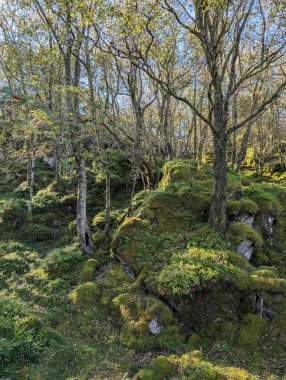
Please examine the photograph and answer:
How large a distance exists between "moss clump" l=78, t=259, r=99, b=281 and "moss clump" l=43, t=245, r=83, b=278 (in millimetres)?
451

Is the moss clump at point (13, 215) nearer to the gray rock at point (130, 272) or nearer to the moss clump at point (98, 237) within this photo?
the moss clump at point (98, 237)

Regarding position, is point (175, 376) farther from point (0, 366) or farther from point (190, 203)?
point (190, 203)

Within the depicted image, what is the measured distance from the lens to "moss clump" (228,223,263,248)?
792cm

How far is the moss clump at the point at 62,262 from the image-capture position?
354 inches

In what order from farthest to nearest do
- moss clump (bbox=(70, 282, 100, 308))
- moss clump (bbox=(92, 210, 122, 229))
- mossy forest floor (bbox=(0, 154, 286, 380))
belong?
moss clump (bbox=(92, 210, 122, 229)) < moss clump (bbox=(70, 282, 100, 308)) < mossy forest floor (bbox=(0, 154, 286, 380))

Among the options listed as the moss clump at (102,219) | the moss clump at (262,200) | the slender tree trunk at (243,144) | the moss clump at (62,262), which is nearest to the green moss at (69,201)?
the moss clump at (102,219)

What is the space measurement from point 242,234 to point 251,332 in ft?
9.04

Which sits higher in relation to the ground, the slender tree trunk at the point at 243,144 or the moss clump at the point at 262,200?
the slender tree trunk at the point at 243,144

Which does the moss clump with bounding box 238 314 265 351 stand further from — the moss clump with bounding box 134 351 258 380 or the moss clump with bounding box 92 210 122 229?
the moss clump with bounding box 92 210 122 229

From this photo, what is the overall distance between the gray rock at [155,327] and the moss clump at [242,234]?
10.5ft

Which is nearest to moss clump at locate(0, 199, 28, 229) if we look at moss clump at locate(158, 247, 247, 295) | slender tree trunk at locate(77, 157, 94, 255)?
slender tree trunk at locate(77, 157, 94, 255)

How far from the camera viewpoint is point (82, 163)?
33.1 ft

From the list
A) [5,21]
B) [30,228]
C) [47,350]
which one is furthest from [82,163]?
[5,21]

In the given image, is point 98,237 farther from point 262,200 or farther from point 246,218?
point 262,200
